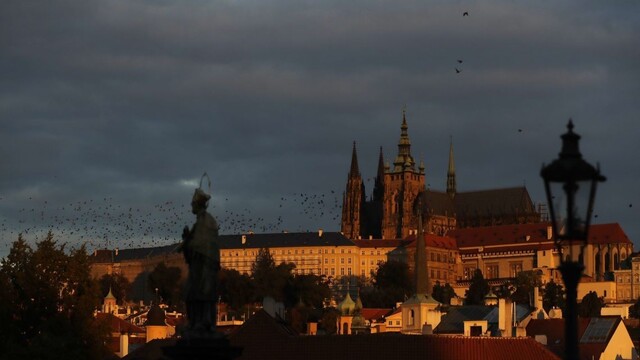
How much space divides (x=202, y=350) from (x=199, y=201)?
2.30 metres

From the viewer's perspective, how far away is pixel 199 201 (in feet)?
61.6

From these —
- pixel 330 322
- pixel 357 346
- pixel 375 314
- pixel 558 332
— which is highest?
pixel 375 314

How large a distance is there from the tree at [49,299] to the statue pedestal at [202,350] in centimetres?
3319

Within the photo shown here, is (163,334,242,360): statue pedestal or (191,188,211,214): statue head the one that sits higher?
(191,188,211,214): statue head

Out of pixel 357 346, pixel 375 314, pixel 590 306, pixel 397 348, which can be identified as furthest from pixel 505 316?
pixel 590 306

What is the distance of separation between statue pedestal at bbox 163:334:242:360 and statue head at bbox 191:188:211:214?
199cm

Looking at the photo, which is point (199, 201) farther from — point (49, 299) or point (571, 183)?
point (49, 299)

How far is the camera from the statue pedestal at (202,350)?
17016 mm

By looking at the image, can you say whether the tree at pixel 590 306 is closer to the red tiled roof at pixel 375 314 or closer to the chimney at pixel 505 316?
the red tiled roof at pixel 375 314

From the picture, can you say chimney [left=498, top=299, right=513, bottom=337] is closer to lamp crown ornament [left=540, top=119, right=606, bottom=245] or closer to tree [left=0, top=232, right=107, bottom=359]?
tree [left=0, top=232, right=107, bottom=359]

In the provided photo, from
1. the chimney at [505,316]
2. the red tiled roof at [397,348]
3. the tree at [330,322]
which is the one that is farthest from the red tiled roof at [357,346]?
the tree at [330,322]

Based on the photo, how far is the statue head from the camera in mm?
18750

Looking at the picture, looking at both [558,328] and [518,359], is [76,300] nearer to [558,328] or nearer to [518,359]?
[518,359]

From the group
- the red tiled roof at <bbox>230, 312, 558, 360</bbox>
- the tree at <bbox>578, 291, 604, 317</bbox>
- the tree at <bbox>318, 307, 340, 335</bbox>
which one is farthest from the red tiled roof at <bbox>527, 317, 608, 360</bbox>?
the tree at <bbox>578, 291, 604, 317</bbox>
